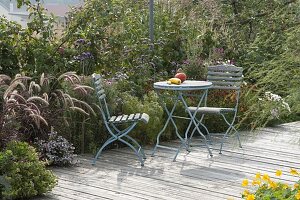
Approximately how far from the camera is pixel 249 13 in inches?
457

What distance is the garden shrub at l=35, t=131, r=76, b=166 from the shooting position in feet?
20.5

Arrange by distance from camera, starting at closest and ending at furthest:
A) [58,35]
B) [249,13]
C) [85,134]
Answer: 1. [85,134]
2. [58,35]
3. [249,13]

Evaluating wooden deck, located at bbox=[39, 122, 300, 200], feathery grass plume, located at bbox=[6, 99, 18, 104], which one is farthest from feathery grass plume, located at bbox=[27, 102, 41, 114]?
wooden deck, located at bbox=[39, 122, 300, 200]

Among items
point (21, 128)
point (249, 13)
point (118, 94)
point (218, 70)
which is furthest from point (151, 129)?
point (249, 13)

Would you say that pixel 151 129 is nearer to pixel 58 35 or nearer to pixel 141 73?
pixel 141 73

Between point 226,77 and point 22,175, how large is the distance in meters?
2.96

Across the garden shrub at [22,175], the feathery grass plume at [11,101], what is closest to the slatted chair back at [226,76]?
the feathery grass plume at [11,101]

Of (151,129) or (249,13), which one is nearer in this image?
(151,129)

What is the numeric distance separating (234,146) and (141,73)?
147cm

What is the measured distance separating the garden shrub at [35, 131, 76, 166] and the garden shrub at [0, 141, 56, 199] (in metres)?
0.95

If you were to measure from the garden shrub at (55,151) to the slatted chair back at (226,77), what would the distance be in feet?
6.05

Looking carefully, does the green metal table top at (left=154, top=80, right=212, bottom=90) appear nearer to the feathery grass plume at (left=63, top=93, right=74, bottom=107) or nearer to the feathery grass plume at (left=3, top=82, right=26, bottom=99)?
the feathery grass plume at (left=63, top=93, right=74, bottom=107)

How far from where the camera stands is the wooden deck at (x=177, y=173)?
527cm

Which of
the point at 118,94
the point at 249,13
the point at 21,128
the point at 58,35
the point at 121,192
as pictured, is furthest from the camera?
the point at 249,13
